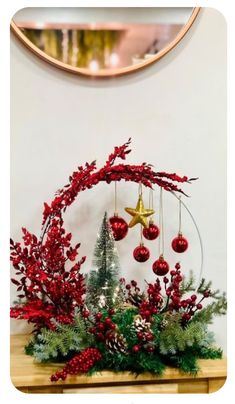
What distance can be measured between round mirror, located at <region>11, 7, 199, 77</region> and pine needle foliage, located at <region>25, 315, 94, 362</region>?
1.77ft

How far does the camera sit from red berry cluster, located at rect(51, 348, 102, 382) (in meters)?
0.96

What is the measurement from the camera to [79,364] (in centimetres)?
97

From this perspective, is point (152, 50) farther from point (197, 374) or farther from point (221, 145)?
point (197, 374)

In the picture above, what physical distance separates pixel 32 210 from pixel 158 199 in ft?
0.93

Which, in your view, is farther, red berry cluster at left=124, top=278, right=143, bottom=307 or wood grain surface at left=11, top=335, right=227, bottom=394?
red berry cluster at left=124, top=278, right=143, bottom=307

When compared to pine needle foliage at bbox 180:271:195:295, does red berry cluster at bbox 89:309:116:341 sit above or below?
below

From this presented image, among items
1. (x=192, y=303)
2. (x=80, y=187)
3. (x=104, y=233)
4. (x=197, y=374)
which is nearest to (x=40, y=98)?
(x=80, y=187)

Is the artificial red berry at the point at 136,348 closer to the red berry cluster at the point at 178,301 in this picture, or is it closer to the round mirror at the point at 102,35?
the red berry cluster at the point at 178,301

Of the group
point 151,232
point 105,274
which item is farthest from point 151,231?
point 105,274

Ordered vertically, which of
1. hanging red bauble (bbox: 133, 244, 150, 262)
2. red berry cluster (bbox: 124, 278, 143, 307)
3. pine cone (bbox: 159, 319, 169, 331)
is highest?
hanging red bauble (bbox: 133, 244, 150, 262)

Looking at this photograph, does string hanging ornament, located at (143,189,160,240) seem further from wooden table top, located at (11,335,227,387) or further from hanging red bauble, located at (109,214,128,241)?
wooden table top, located at (11,335,227,387)

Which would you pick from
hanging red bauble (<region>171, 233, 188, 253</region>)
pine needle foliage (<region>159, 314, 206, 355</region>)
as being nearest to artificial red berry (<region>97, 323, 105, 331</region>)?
pine needle foliage (<region>159, 314, 206, 355</region>)

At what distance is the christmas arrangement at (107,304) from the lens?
99 centimetres

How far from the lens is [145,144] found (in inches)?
44.9
